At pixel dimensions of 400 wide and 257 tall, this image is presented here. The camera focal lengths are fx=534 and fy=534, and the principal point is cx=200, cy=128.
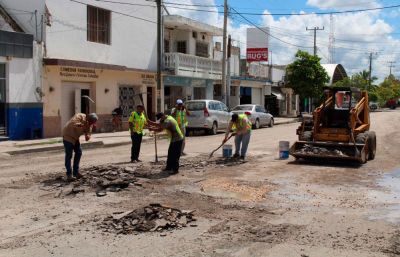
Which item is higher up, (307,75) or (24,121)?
(307,75)

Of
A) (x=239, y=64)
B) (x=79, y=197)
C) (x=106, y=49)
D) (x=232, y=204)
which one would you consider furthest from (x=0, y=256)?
(x=239, y=64)

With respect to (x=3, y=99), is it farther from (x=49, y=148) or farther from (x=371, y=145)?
(x=371, y=145)

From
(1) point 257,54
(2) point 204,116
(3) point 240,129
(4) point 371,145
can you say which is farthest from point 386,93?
(3) point 240,129

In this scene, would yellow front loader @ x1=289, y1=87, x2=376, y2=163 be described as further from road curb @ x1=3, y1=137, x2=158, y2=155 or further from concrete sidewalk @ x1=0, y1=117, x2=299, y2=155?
concrete sidewalk @ x1=0, y1=117, x2=299, y2=155

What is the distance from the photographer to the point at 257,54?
142 feet

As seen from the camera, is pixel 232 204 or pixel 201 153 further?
pixel 201 153

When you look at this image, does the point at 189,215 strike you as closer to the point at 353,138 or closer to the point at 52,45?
the point at 353,138

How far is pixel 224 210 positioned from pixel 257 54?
35.6m

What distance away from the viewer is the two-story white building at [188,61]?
31875 mm

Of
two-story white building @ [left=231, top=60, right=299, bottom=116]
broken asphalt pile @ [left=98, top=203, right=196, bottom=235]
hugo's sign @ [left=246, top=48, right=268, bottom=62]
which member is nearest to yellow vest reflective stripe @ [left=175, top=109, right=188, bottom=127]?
broken asphalt pile @ [left=98, top=203, right=196, bottom=235]

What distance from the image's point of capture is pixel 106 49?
26.1m

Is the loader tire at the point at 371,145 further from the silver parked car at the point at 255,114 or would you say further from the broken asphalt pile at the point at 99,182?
the silver parked car at the point at 255,114

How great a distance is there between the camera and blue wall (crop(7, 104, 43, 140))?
818 inches

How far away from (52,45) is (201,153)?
370 inches
